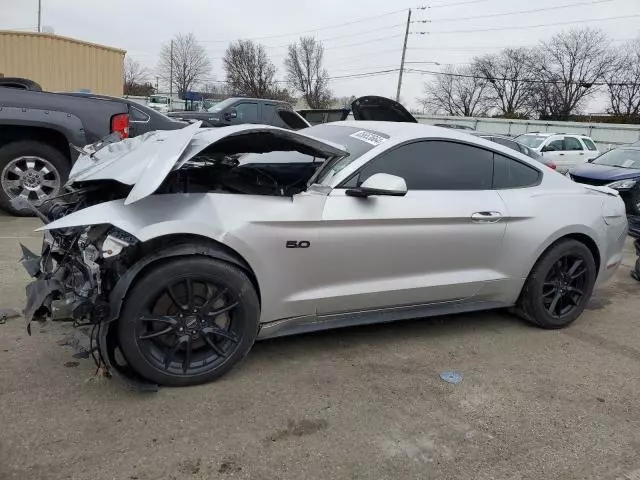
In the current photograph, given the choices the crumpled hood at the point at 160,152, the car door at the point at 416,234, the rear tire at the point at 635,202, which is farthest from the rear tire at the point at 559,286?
the rear tire at the point at 635,202

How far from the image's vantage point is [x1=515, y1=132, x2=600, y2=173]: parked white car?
56.6 feet

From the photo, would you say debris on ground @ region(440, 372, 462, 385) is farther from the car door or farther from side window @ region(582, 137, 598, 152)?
side window @ region(582, 137, 598, 152)

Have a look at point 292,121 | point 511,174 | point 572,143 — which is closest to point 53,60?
point 292,121

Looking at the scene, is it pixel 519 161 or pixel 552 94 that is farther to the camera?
pixel 552 94

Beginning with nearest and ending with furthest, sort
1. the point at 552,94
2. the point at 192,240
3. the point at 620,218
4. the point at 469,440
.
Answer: the point at 469,440 < the point at 192,240 < the point at 620,218 < the point at 552,94

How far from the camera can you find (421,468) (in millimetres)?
2502

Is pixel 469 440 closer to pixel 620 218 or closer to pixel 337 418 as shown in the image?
pixel 337 418

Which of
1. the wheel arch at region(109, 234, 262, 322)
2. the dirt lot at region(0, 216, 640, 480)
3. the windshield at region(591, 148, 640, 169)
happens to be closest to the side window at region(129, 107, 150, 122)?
the dirt lot at region(0, 216, 640, 480)

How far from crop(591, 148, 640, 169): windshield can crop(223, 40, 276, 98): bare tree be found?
49.1 metres

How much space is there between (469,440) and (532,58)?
71232mm

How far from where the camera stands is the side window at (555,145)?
57.0 ft

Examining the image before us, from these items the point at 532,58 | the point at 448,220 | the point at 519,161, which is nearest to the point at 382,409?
the point at 448,220

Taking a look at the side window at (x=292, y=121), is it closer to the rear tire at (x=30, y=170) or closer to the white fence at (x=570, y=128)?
the rear tire at (x=30, y=170)

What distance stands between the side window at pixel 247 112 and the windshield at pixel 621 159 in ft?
25.9
